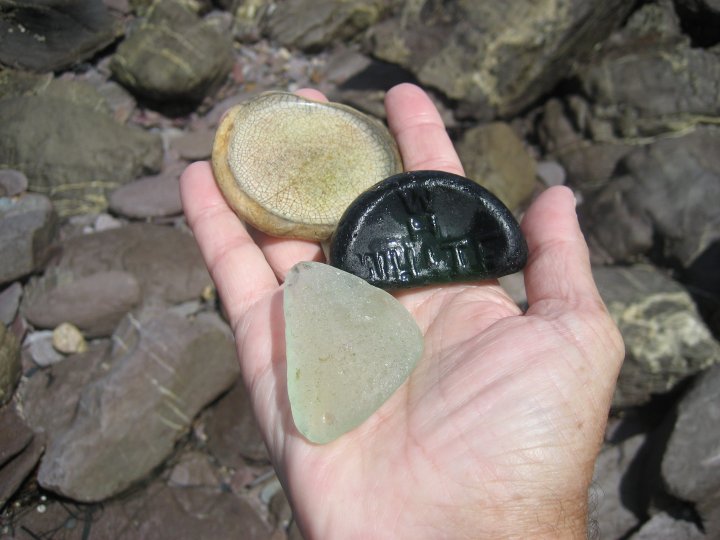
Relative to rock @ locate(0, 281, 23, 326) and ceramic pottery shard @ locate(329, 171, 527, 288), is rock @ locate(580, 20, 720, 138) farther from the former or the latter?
rock @ locate(0, 281, 23, 326)

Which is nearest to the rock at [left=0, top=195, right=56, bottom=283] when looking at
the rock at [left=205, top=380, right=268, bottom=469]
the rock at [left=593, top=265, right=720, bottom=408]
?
the rock at [left=205, top=380, right=268, bottom=469]

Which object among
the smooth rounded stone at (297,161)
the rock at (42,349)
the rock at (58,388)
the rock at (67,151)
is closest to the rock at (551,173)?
the smooth rounded stone at (297,161)

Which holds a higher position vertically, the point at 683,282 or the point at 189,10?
the point at 189,10

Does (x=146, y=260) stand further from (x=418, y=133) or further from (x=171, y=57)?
(x=418, y=133)

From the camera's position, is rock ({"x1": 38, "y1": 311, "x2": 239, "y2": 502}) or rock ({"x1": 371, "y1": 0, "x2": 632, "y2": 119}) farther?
rock ({"x1": 371, "y1": 0, "x2": 632, "y2": 119})

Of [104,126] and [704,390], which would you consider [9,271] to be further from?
[704,390]

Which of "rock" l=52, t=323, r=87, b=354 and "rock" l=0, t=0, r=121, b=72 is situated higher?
"rock" l=0, t=0, r=121, b=72

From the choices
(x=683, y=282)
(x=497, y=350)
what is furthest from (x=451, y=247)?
(x=683, y=282)
